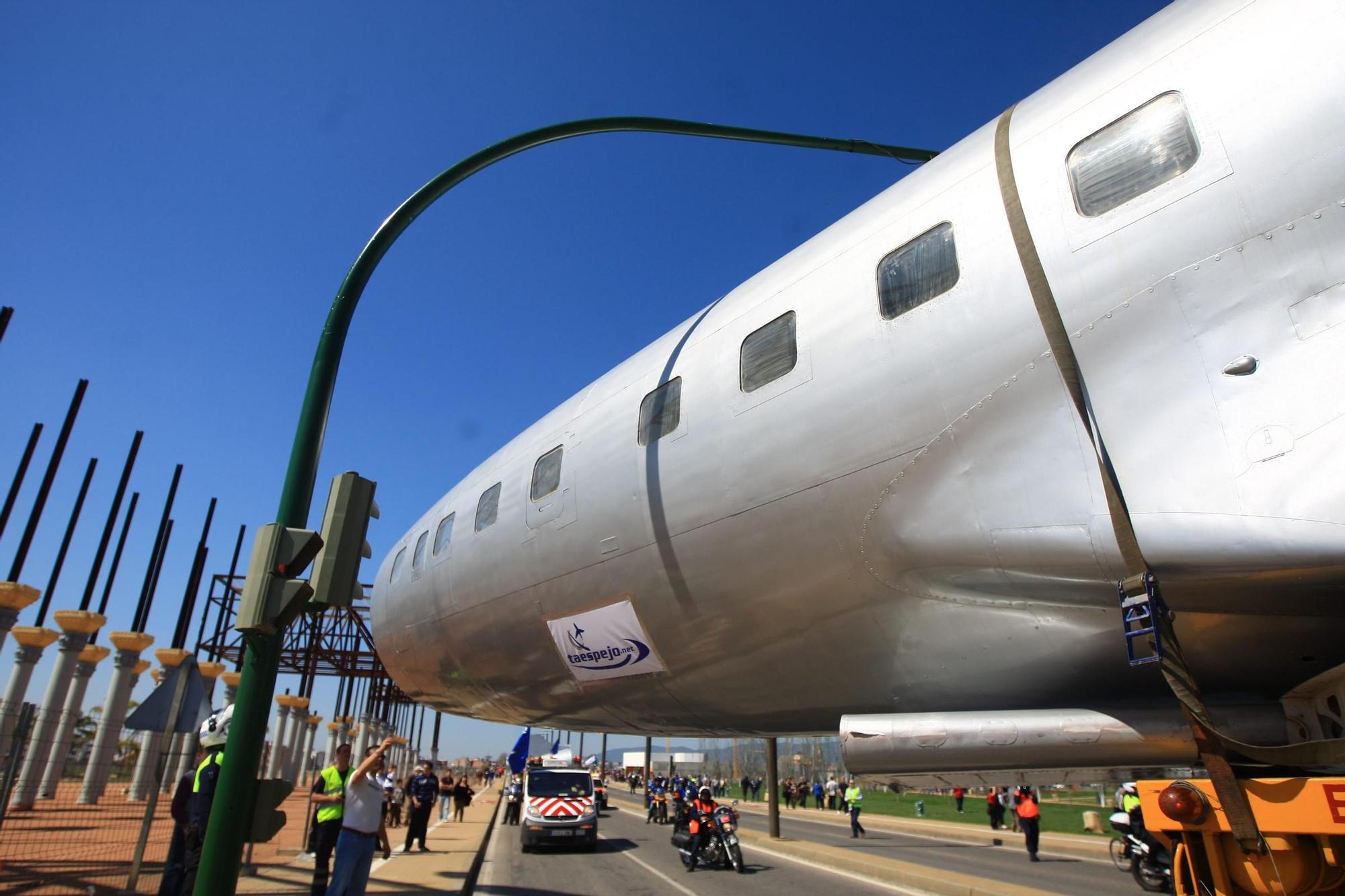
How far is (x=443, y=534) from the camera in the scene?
796 centimetres

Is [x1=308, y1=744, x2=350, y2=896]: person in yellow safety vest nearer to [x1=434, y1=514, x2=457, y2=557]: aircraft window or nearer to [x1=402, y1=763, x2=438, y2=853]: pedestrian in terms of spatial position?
[x1=434, y1=514, x2=457, y2=557]: aircraft window

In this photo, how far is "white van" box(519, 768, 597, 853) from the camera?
1948 centimetres

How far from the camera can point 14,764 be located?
9625 millimetres

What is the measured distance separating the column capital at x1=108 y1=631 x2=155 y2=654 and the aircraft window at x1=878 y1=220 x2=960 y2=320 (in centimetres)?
3410

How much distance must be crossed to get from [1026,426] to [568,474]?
11.3ft

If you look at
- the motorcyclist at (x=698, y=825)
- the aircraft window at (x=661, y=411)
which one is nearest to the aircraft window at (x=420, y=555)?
the aircraft window at (x=661, y=411)

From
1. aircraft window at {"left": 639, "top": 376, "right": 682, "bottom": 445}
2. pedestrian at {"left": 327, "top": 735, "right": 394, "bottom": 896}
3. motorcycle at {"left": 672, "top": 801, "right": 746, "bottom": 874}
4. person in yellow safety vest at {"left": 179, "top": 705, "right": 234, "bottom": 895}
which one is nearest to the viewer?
aircraft window at {"left": 639, "top": 376, "right": 682, "bottom": 445}

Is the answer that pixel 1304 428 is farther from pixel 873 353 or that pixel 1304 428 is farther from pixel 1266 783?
pixel 873 353

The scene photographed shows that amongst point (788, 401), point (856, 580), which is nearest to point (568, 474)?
point (788, 401)

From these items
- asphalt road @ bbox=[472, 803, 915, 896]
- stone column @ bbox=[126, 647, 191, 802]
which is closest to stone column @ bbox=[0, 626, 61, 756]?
stone column @ bbox=[126, 647, 191, 802]

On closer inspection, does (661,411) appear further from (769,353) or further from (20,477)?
(20,477)

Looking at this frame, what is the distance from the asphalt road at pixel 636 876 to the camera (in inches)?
507

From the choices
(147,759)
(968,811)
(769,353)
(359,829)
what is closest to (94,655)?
(147,759)

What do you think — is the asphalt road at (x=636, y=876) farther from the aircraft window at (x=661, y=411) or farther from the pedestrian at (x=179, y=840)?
the aircraft window at (x=661, y=411)
